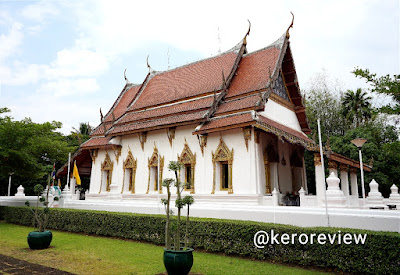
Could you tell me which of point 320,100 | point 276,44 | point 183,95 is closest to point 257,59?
point 276,44

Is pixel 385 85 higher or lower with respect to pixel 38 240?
higher

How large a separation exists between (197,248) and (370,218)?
3.90 metres

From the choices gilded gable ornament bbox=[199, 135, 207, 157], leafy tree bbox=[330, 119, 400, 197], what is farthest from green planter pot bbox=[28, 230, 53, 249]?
leafy tree bbox=[330, 119, 400, 197]

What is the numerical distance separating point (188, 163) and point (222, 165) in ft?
4.88

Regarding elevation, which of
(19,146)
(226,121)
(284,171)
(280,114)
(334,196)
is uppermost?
(280,114)

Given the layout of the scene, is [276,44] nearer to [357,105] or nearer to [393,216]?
[393,216]

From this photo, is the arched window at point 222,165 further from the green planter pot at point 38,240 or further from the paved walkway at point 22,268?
the paved walkway at point 22,268

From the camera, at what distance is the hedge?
5.07 meters

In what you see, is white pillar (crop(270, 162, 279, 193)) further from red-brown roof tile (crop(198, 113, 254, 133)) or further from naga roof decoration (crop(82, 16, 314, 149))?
red-brown roof tile (crop(198, 113, 254, 133))

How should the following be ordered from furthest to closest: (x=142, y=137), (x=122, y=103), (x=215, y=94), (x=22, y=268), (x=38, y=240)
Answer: (x=122, y=103) → (x=142, y=137) → (x=215, y=94) → (x=38, y=240) → (x=22, y=268)

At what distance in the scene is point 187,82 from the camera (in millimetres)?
15039

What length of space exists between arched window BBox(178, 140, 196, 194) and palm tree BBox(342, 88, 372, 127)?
69.6 feet

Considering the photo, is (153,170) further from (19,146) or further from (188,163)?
(19,146)

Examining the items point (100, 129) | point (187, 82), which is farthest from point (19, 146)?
point (187, 82)
